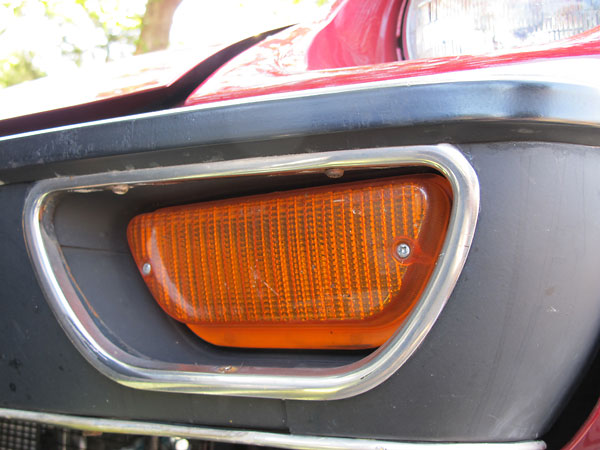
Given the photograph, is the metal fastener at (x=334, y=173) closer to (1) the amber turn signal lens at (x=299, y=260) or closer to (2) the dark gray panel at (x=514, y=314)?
(1) the amber turn signal lens at (x=299, y=260)

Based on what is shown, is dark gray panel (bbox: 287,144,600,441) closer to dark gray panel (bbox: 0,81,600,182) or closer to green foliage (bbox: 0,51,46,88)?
dark gray panel (bbox: 0,81,600,182)

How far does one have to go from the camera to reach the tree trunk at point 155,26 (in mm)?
6551

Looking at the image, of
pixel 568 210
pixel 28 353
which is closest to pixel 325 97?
pixel 568 210

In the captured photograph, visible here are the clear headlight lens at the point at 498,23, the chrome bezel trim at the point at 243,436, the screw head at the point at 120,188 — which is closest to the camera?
the chrome bezel trim at the point at 243,436

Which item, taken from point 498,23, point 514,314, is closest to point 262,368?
point 514,314

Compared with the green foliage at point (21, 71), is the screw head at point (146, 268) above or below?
above

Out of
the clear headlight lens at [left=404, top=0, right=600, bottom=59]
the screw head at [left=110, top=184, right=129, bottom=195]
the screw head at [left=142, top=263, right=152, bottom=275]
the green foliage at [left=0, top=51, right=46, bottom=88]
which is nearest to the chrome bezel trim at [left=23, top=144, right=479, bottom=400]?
the screw head at [left=110, top=184, right=129, bottom=195]

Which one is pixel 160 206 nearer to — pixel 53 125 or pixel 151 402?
pixel 53 125

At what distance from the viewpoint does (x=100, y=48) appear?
11055 mm

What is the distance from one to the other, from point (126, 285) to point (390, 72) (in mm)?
671

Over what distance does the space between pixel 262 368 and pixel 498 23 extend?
2.87ft

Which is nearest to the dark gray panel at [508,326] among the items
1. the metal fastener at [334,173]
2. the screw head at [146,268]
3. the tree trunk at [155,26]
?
the metal fastener at [334,173]

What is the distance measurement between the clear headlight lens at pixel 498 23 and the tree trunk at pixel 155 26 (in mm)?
5936

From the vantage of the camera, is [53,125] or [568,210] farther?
[53,125]
